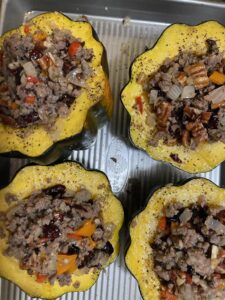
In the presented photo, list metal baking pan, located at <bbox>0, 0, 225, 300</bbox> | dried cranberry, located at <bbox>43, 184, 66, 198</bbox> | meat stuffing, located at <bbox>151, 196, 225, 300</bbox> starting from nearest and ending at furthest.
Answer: meat stuffing, located at <bbox>151, 196, 225, 300</bbox>, dried cranberry, located at <bbox>43, 184, 66, 198</bbox>, metal baking pan, located at <bbox>0, 0, 225, 300</bbox>

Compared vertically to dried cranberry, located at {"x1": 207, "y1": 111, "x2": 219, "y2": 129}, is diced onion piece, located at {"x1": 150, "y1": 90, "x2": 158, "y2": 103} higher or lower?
higher

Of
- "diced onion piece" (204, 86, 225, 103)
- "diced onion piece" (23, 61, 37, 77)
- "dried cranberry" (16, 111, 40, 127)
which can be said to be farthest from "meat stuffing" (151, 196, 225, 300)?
"diced onion piece" (23, 61, 37, 77)

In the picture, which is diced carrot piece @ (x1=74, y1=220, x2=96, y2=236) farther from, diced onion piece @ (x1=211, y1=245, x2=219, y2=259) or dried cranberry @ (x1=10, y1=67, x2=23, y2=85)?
dried cranberry @ (x1=10, y1=67, x2=23, y2=85)

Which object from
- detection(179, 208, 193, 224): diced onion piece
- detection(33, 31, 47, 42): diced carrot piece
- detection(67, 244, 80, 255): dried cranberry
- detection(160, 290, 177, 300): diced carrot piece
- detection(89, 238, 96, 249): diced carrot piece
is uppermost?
detection(33, 31, 47, 42): diced carrot piece

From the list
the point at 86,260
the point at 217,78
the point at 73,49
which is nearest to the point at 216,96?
the point at 217,78

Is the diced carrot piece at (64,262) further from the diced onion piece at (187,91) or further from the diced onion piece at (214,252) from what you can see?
the diced onion piece at (187,91)

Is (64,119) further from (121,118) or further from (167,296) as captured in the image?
(167,296)
